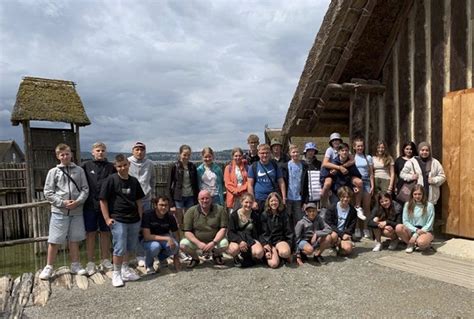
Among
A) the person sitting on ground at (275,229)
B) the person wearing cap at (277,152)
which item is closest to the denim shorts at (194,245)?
the person sitting on ground at (275,229)

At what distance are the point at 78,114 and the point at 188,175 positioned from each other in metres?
7.87

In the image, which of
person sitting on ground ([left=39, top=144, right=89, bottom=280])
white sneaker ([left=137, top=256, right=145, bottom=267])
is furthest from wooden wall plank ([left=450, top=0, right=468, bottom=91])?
person sitting on ground ([left=39, top=144, right=89, bottom=280])

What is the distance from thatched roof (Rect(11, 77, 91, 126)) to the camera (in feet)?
36.8

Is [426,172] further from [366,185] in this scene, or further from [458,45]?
[458,45]

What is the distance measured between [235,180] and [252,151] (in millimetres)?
688

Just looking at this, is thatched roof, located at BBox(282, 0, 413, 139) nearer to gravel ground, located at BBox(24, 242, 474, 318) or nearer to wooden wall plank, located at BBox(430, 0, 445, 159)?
wooden wall plank, located at BBox(430, 0, 445, 159)

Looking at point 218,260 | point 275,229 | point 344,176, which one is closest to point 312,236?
point 275,229

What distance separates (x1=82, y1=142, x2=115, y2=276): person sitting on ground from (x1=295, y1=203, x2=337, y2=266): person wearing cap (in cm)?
260

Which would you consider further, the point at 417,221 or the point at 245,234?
the point at 417,221

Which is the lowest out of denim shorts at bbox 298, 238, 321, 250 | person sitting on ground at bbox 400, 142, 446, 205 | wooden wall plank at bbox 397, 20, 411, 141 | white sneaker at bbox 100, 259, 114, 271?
white sneaker at bbox 100, 259, 114, 271

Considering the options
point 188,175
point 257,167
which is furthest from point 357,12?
point 188,175

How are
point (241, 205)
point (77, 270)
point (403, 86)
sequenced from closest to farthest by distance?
point (77, 270)
point (241, 205)
point (403, 86)

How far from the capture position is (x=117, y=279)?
15.1ft

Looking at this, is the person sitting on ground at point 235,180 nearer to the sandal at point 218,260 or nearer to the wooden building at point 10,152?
the sandal at point 218,260
